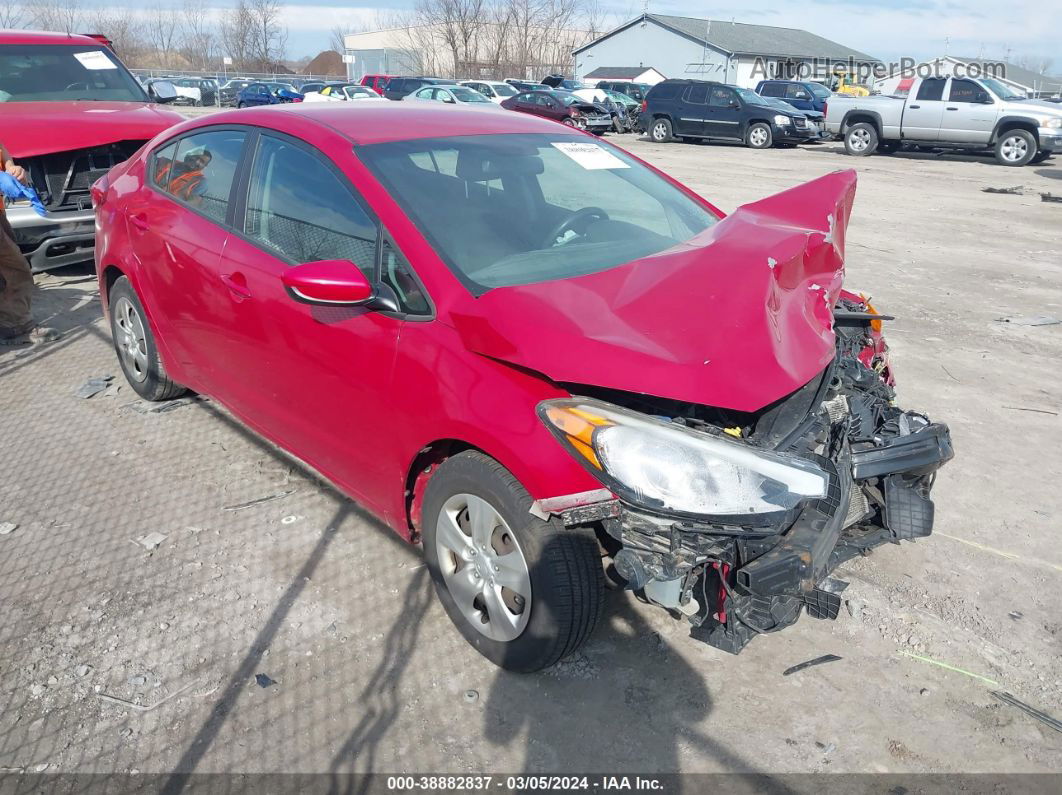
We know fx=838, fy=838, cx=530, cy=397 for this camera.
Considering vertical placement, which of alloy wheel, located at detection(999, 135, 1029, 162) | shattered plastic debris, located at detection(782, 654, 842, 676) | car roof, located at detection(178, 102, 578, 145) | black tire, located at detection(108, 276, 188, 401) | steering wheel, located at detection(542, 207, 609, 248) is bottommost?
shattered plastic debris, located at detection(782, 654, 842, 676)

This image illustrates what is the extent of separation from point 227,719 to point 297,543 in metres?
1.04

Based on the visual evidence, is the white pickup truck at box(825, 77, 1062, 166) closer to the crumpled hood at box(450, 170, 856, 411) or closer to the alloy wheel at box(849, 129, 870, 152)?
the alloy wheel at box(849, 129, 870, 152)

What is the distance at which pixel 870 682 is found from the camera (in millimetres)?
2873

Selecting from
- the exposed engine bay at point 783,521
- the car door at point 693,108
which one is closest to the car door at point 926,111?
the car door at point 693,108

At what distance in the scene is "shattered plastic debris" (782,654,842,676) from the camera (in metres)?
2.92

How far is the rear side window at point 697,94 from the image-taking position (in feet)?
80.7

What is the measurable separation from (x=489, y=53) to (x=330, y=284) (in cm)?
6651

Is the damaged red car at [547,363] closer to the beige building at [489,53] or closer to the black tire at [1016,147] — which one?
the black tire at [1016,147]

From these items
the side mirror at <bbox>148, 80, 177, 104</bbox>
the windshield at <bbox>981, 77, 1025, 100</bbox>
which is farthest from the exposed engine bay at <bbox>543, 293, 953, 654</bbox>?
the windshield at <bbox>981, 77, 1025, 100</bbox>

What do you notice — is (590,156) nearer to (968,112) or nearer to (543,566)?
(543,566)

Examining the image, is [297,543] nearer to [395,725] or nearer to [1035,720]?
[395,725]

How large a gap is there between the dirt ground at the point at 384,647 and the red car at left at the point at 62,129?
270cm

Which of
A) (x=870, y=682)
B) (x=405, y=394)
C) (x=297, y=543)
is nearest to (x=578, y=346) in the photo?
(x=405, y=394)

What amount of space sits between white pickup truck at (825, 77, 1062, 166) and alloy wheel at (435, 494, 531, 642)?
67.8 feet
